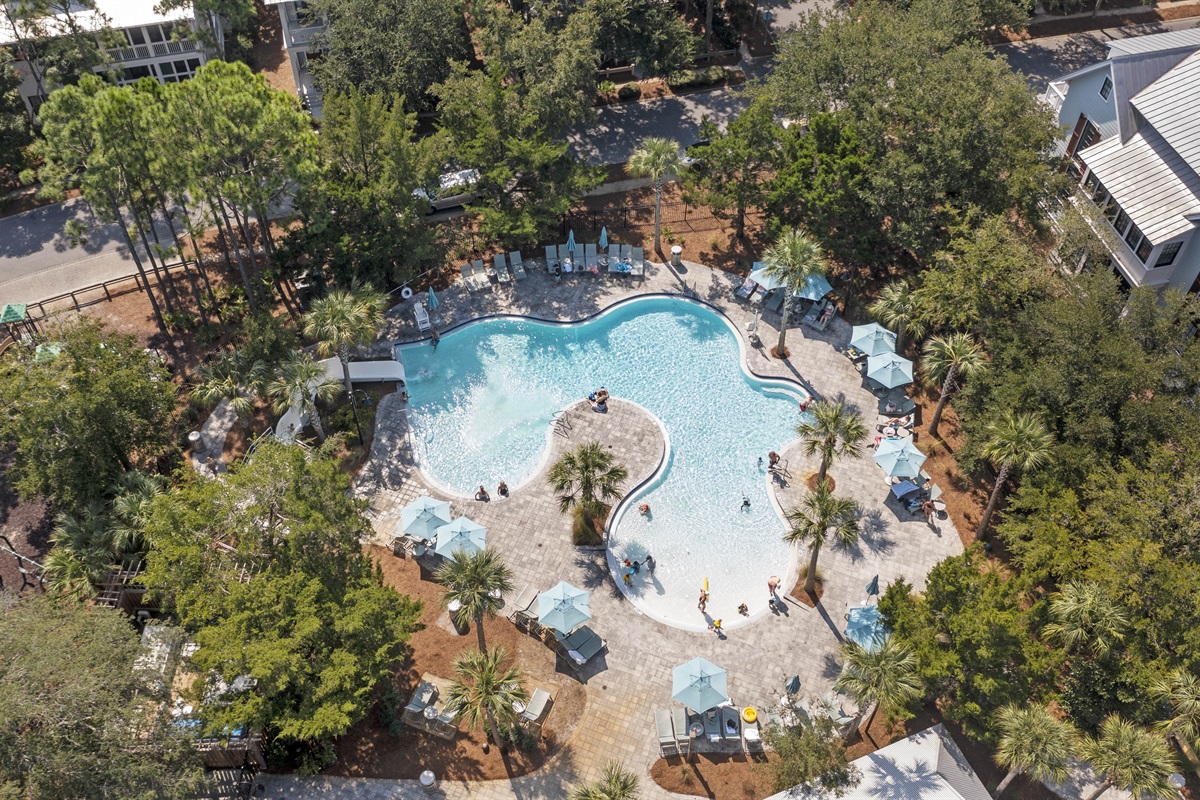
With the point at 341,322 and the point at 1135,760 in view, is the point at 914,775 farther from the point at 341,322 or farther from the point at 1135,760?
the point at 341,322

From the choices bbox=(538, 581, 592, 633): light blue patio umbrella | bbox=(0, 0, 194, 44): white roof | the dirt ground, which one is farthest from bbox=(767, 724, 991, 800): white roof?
bbox=(0, 0, 194, 44): white roof

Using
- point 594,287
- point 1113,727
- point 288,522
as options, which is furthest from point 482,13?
point 1113,727

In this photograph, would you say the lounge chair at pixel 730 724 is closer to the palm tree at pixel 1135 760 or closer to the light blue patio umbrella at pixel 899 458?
the palm tree at pixel 1135 760

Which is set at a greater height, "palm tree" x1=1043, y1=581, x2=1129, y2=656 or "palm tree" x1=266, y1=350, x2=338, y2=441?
"palm tree" x1=266, y1=350, x2=338, y2=441

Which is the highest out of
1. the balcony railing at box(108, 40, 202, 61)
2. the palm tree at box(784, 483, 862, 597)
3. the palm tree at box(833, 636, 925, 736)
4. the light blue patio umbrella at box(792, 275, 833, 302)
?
the balcony railing at box(108, 40, 202, 61)

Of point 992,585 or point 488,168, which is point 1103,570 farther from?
point 488,168

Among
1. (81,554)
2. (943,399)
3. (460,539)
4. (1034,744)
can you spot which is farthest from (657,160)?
(81,554)

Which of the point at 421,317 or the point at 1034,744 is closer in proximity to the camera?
the point at 1034,744

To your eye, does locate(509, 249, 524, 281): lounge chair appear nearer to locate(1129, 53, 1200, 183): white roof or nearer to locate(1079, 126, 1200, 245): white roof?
locate(1079, 126, 1200, 245): white roof

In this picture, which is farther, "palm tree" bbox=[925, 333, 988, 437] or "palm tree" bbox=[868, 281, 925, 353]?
"palm tree" bbox=[868, 281, 925, 353]
